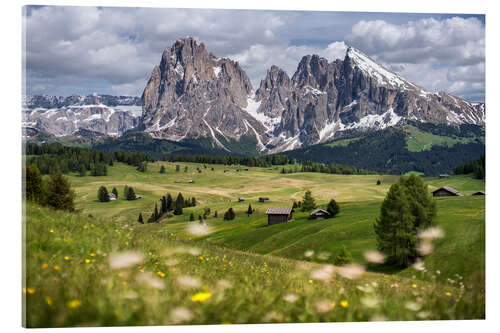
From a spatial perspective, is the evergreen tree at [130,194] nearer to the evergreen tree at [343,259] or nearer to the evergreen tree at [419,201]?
the evergreen tree at [343,259]

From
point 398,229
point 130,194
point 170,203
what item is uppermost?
point 398,229

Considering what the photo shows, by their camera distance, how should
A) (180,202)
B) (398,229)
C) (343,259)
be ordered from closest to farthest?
1. (398,229)
2. (343,259)
3. (180,202)

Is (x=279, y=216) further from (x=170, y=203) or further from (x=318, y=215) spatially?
(x=170, y=203)

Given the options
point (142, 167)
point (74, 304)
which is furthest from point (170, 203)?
point (74, 304)

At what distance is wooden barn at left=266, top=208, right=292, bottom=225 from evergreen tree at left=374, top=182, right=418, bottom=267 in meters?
48.2

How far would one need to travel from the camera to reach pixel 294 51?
19172mm

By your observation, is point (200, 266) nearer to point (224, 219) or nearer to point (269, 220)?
point (269, 220)

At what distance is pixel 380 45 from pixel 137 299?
1711cm

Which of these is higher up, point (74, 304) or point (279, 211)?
point (74, 304)

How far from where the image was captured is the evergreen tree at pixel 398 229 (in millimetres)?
27297

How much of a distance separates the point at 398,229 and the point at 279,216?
58.7 metres

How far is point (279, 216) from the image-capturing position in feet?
284

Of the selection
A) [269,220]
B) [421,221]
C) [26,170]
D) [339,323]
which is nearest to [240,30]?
[26,170]

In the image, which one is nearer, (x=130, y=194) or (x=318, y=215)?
(x=318, y=215)
